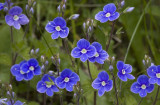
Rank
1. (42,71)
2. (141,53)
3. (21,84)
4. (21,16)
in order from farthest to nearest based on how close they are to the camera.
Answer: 1. (141,53)
2. (21,84)
3. (21,16)
4. (42,71)

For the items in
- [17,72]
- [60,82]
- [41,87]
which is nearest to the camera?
[60,82]

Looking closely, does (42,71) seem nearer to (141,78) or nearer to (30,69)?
(30,69)

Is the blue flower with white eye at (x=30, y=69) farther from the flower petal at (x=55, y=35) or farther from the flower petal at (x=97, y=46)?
the flower petal at (x=97, y=46)

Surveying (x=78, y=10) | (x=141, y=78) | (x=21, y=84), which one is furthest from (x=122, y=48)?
(x=141, y=78)

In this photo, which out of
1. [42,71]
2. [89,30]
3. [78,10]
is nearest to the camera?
[89,30]

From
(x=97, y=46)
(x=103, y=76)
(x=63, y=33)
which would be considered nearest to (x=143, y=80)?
(x=103, y=76)

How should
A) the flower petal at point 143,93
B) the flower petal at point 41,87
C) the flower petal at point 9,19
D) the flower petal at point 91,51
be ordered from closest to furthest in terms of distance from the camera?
the flower petal at point 91,51, the flower petal at point 143,93, the flower petal at point 41,87, the flower petal at point 9,19

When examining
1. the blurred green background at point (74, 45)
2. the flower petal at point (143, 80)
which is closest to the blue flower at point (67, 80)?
the blurred green background at point (74, 45)

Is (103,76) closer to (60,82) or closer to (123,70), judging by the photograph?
(123,70)
